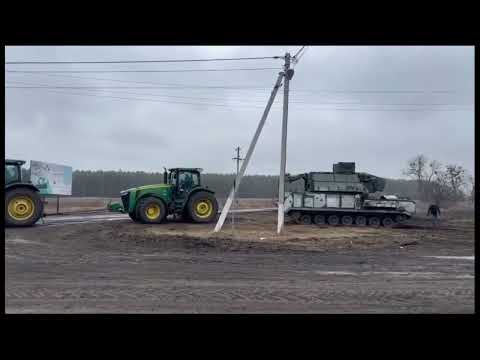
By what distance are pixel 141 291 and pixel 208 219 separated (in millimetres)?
11943

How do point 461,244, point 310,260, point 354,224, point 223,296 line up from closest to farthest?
point 223,296, point 310,260, point 461,244, point 354,224

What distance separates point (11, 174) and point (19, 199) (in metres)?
0.98

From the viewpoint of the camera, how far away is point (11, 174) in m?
15.9

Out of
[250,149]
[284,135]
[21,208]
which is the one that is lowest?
[21,208]

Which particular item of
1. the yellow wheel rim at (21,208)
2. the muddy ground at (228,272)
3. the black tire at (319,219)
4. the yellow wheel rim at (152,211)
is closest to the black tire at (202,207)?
the yellow wheel rim at (152,211)

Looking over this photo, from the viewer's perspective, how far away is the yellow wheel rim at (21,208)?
51.8ft

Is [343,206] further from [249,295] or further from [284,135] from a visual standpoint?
[249,295]

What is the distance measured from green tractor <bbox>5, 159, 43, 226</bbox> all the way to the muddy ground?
23.5 inches

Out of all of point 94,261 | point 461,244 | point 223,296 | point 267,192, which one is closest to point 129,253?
point 94,261

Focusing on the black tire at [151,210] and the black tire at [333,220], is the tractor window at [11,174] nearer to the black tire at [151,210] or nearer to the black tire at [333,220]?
the black tire at [151,210]

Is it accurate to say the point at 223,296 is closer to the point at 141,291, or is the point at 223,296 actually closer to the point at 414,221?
the point at 141,291

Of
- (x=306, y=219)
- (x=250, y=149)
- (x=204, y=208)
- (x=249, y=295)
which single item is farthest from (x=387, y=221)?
(x=249, y=295)

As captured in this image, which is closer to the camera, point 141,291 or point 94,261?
point 141,291

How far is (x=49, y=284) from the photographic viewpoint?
807 cm
